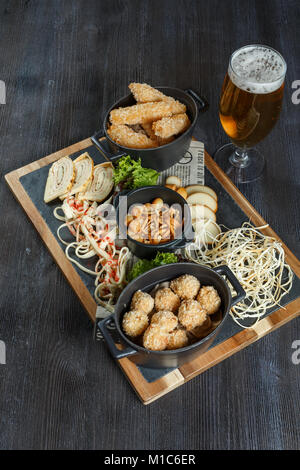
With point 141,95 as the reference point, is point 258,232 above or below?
below

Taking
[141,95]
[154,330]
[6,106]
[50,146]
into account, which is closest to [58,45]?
[6,106]

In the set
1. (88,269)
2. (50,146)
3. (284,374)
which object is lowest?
(284,374)

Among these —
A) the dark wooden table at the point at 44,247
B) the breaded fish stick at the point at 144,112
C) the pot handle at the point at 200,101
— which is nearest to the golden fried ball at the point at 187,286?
the dark wooden table at the point at 44,247

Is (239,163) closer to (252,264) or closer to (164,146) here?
(164,146)

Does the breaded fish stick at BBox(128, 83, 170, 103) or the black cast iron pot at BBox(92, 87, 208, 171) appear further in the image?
the breaded fish stick at BBox(128, 83, 170, 103)

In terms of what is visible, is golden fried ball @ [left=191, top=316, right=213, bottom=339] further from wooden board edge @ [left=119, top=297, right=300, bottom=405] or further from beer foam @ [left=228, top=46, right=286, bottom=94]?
beer foam @ [left=228, top=46, right=286, bottom=94]

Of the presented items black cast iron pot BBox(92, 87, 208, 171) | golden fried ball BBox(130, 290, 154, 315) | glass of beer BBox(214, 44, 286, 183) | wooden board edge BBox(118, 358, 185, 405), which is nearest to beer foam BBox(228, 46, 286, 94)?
glass of beer BBox(214, 44, 286, 183)

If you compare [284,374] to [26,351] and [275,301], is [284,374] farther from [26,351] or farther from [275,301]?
[26,351]
